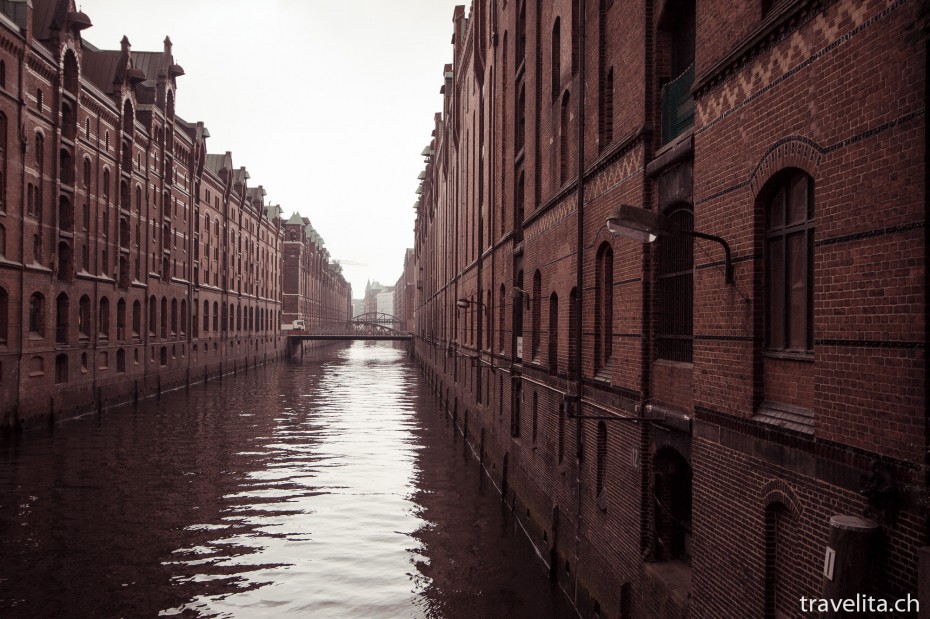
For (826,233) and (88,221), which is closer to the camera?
(826,233)

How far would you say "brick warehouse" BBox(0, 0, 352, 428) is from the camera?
89.0 ft

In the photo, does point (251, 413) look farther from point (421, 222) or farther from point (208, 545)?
point (421, 222)

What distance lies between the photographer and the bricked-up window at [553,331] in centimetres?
1417

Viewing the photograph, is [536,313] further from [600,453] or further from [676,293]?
[676,293]

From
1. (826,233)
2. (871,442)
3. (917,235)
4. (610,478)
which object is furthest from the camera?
(610,478)

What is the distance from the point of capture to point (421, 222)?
7681 cm

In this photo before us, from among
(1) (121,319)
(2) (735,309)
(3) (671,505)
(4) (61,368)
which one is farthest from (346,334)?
(2) (735,309)

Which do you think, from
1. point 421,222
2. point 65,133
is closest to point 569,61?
point 65,133

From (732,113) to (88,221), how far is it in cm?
3322

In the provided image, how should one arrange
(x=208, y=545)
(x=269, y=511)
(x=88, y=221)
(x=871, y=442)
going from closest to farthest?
(x=871, y=442), (x=208, y=545), (x=269, y=511), (x=88, y=221)

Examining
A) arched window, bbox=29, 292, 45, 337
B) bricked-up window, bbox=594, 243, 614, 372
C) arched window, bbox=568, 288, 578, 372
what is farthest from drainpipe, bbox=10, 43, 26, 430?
bricked-up window, bbox=594, 243, 614, 372

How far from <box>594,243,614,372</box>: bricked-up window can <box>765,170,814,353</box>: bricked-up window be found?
486 centimetres

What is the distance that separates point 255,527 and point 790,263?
1336 centimetres

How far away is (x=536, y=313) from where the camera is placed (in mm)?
16312
